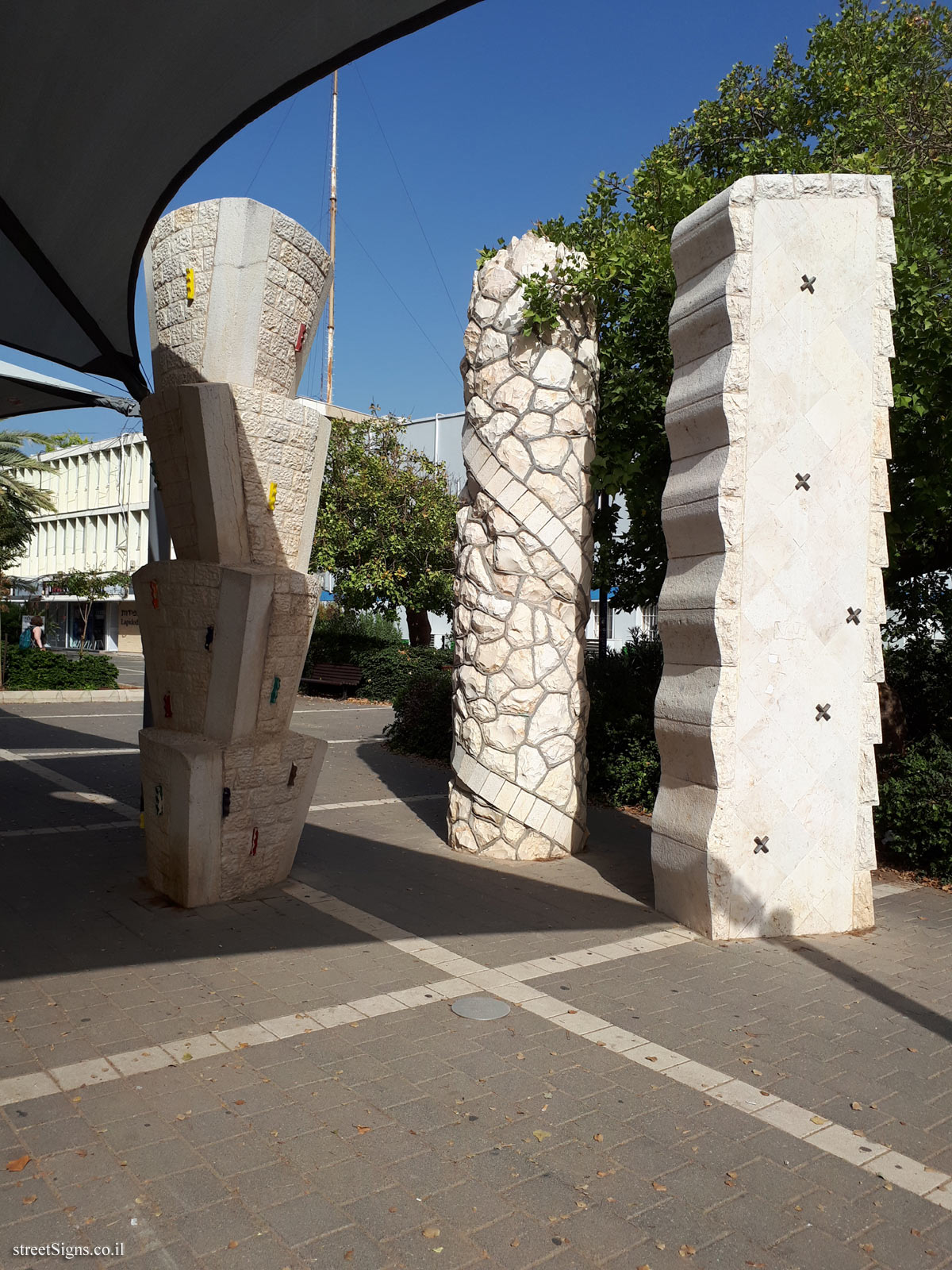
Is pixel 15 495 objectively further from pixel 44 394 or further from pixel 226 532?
pixel 226 532

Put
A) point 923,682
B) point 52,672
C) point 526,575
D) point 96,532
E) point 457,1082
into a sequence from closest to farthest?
point 457,1082 → point 526,575 → point 923,682 → point 52,672 → point 96,532

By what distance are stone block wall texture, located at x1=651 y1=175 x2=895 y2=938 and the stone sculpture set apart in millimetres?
2636

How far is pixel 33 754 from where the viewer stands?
1309 centimetres

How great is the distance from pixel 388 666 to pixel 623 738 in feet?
38.0

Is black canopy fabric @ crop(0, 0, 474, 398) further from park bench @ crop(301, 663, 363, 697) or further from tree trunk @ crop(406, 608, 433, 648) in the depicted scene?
tree trunk @ crop(406, 608, 433, 648)

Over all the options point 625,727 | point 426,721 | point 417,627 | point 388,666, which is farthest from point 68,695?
point 625,727

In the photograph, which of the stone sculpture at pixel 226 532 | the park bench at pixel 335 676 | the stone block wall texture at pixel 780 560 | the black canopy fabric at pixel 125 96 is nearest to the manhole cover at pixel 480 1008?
the stone block wall texture at pixel 780 560

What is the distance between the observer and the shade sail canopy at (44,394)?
12.9m

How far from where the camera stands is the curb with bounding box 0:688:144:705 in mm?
19906

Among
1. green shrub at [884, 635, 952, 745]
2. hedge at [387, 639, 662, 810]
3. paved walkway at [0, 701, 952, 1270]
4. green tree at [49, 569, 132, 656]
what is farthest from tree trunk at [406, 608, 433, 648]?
paved walkway at [0, 701, 952, 1270]

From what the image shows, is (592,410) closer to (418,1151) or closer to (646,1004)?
(646,1004)

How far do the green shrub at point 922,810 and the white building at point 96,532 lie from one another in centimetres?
3877

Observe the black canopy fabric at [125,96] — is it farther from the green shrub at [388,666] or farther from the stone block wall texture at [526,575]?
the green shrub at [388,666]

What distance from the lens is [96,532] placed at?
47.8m
